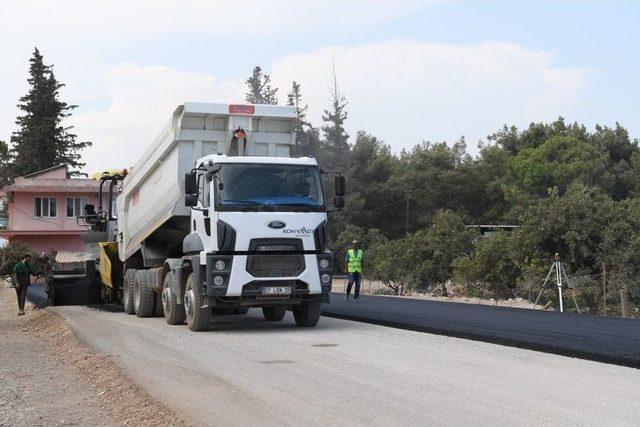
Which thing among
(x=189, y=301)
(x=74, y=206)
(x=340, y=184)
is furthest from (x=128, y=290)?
(x=74, y=206)

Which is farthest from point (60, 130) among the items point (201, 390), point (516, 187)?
point (201, 390)

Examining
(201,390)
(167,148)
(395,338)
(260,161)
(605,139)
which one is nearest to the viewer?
(201,390)

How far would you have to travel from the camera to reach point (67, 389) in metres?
10.5

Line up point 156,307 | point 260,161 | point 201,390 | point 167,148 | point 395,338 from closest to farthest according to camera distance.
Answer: point 201,390 < point 395,338 < point 260,161 < point 167,148 < point 156,307

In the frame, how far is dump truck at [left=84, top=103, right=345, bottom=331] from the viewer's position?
1491cm

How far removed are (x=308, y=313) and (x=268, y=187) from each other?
2685 millimetres

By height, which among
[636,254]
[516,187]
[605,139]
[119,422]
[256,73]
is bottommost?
[119,422]

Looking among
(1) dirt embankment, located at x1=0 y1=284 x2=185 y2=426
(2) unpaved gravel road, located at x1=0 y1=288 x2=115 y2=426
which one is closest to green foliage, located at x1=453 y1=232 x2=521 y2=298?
(1) dirt embankment, located at x1=0 y1=284 x2=185 y2=426

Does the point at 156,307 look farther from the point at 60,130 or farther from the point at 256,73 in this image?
the point at 256,73

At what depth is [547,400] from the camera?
333 inches

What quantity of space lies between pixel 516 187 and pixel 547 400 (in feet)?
178

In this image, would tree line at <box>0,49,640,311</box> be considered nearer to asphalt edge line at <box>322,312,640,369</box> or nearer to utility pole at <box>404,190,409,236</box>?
utility pole at <box>404,190,409,236</box>

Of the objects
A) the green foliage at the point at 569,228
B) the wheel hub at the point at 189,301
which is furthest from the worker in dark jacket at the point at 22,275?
the green foliage at the point at 569,228

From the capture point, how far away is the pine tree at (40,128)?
70250 mm
